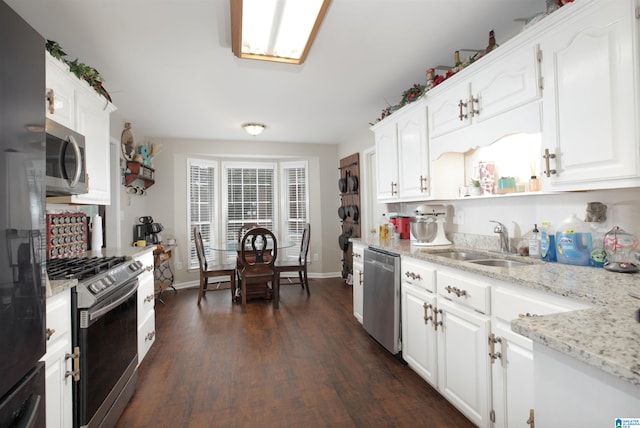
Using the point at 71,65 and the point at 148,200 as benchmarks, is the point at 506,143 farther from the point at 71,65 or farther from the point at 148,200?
the point at 148,200

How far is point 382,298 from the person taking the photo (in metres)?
2.61

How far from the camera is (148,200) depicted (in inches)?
189

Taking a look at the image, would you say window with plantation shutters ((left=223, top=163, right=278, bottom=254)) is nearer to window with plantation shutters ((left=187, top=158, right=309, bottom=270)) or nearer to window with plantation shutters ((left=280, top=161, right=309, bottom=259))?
window with plantation shutters ((left=187, top=158, right=309, bottom=270))

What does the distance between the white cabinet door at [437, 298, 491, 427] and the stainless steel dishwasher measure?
0.49m

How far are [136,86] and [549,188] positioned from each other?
3.42m

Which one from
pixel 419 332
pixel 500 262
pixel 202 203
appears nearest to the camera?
pixel 500 262

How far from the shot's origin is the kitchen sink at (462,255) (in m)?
2.27

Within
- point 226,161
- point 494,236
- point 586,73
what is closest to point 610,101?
point 586,73

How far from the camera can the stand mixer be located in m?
2.69

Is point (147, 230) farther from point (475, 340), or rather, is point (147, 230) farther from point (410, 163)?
point (475, 340)

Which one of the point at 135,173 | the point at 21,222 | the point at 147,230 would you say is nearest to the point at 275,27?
the point at 21,222

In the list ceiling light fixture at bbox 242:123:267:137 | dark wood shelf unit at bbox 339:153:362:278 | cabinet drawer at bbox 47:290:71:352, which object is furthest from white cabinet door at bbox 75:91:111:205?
dark wood shelf unit at bbox 339:153:362:278

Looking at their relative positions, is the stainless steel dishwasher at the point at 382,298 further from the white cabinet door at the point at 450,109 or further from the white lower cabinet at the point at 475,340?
the white cabinet door at the point at 450,109

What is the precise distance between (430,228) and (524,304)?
1.35m
